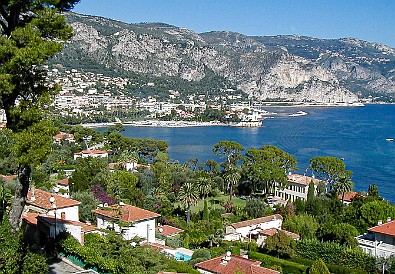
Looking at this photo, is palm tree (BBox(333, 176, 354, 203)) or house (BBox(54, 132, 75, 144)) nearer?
palm tree (BBox(333, 176, 354, 203))

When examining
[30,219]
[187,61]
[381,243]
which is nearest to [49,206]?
[30,219]

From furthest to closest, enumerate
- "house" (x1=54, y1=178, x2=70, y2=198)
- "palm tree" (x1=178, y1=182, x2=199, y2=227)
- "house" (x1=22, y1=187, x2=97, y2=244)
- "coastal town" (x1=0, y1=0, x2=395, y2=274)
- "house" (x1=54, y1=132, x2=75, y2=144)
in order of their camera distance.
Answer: "house" (x1=54, y1=132, x2=75, y2=144) < "house" (x1=54, y1=178, x2=70, y2=198) < "palm tree" (x1=178, y1=182, x2=199, y2=227) < "house" (x1=22, y1=187, x2=97, y2=244) < "coastal town" (x1=0, y1=0, x2=395, y2=274)

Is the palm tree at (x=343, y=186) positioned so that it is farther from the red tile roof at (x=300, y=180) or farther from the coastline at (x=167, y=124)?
the coastline at (x=167, y=124)

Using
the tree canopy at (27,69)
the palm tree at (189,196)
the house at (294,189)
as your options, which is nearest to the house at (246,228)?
the palm tree at (189,196)

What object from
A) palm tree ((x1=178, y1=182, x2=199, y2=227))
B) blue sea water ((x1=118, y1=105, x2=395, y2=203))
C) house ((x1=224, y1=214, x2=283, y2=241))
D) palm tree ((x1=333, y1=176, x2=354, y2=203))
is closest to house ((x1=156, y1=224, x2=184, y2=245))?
house ((x1=224, y1=214, x2=283, y2=241))

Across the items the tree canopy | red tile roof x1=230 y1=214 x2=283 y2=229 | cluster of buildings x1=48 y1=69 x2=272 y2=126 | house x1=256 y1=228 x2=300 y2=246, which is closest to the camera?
the tree canopy

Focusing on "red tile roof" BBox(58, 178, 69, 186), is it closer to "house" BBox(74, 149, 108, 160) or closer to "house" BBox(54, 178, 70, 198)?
"house" BBox(54, 178, 70, 198)
